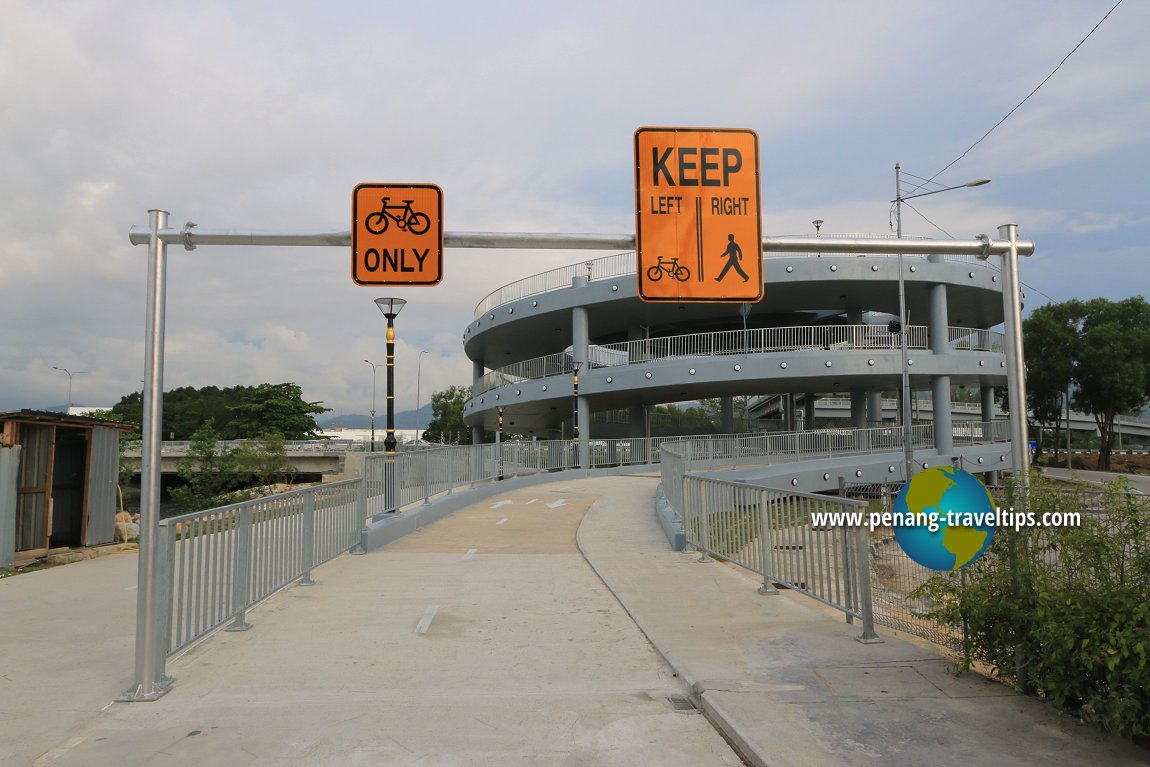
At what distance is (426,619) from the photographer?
7.60 meters

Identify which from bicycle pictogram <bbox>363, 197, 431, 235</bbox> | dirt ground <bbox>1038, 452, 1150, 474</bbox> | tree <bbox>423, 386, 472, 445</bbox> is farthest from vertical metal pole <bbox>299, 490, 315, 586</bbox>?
tree <bbox>423, 386, 472, 445</bbox>

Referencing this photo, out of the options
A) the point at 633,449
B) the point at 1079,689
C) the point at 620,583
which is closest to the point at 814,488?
the point at 633,449

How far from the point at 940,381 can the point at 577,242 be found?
105 ft

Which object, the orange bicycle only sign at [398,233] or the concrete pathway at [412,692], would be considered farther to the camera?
the orange bicycle only sign at [398,233]

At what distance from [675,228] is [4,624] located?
25.5 ft

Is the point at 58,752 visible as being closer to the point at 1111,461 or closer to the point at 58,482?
the point at 58,482

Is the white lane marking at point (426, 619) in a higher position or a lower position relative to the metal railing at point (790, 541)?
lower

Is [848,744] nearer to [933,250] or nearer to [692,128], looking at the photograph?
[933,250]

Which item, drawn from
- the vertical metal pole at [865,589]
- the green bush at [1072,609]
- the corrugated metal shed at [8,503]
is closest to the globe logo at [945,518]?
the green bush at [1072,609]

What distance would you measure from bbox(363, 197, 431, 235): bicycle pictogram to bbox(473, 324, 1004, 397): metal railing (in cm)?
2712

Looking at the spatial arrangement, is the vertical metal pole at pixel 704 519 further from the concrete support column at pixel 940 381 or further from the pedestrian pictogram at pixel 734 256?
the concrete support column at pixel 940 381

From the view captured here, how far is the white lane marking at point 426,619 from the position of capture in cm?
719

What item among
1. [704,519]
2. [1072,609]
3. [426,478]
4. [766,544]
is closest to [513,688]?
[1072,609]

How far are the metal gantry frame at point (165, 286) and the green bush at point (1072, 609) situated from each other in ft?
3.45
